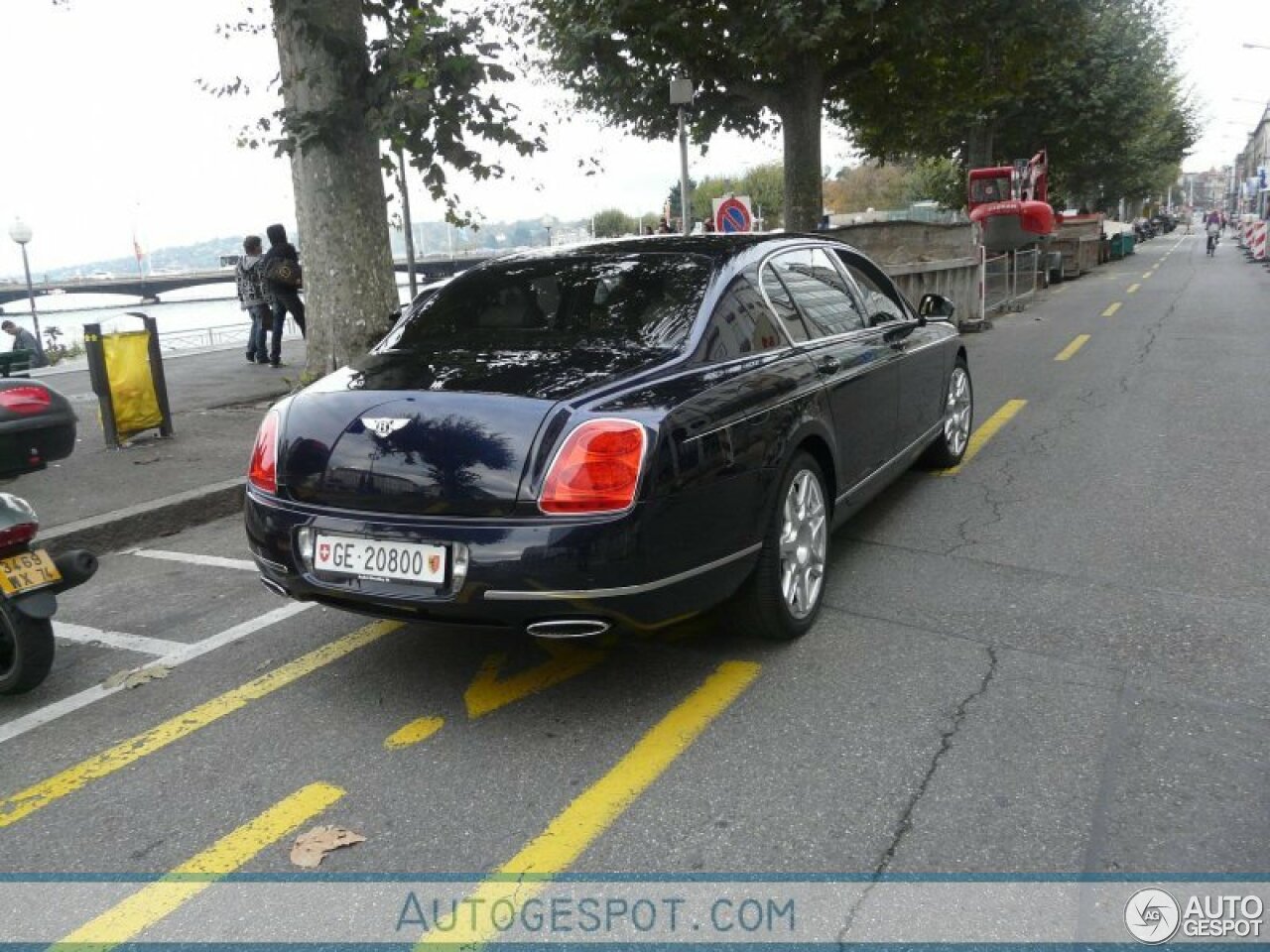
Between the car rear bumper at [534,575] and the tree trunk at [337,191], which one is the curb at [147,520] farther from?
the car rear bumper at [534,575]

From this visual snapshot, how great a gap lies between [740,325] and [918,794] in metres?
1.90

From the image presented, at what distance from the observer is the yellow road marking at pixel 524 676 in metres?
3.58

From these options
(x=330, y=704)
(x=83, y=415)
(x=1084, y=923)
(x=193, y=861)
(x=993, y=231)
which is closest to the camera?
(x=1084, y=923)

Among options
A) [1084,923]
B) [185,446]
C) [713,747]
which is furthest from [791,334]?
[185,446]

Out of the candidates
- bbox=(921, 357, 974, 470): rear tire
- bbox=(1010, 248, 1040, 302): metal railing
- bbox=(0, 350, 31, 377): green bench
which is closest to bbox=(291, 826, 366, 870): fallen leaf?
bbox=(921, 357, 974, 470): rear tire

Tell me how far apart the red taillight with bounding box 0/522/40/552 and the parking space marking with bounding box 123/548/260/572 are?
1.49m

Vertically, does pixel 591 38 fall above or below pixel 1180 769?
above

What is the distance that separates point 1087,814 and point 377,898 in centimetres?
187

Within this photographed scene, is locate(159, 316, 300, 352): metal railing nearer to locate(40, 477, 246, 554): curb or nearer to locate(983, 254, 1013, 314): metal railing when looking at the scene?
locate(983, 254, 1013, 314): metal railing

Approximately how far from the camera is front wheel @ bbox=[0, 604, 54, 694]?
12.0 feet

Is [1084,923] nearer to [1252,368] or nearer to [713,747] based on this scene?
[713,747]

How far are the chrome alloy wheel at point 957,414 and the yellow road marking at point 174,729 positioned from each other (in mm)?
3962

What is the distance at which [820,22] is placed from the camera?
13164mm

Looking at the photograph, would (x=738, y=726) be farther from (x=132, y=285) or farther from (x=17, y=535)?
(x=132, y=285)
